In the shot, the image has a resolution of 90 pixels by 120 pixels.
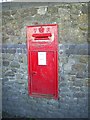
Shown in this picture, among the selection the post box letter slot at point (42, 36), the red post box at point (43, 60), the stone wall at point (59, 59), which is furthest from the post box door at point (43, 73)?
the post box letter slot at point (42, 36)

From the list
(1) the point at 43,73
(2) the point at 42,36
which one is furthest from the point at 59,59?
(2) the point at 42,36

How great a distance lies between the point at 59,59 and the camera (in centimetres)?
610

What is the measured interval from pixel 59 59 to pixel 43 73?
0.51 meters

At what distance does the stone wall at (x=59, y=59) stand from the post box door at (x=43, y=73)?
0.53ft

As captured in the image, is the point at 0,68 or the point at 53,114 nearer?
the point at 53,114

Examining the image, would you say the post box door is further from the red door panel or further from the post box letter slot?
the post box letter slot

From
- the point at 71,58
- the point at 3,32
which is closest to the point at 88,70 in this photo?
the point at 71,58

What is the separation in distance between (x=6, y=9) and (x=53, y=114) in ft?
8.83

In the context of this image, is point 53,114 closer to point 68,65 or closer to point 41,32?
point 68,65

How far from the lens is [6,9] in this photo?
6.56 metres

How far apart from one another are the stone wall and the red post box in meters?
0.11

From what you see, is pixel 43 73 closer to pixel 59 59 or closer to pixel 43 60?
pixel 43 60

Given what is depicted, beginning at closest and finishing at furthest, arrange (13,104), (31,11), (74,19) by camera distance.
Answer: (74,19), (31,11), (13,104)

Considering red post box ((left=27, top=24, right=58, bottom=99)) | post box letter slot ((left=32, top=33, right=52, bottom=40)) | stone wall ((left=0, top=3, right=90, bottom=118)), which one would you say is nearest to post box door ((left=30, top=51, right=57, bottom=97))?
red post box ((left=27, top=24, right=58, bottom=99))
